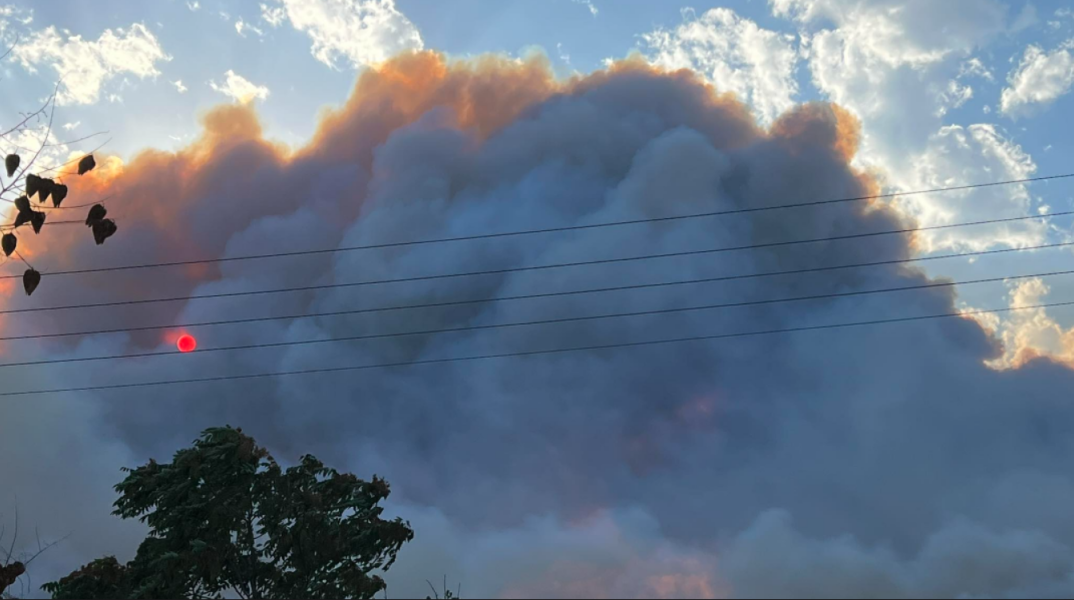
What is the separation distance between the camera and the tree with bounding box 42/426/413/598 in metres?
38.2

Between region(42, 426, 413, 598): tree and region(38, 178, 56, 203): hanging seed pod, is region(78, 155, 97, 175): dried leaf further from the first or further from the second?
region(42, 426, 413, 598): tree

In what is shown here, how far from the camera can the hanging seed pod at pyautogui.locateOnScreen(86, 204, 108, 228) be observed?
43.1ft

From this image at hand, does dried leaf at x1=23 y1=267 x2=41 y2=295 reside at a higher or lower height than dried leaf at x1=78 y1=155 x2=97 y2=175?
lower

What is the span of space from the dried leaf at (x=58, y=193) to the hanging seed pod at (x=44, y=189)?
0.06 m

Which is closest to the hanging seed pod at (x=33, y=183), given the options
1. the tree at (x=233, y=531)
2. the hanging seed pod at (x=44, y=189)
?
the hanging seed pod at (x=44, y=189)

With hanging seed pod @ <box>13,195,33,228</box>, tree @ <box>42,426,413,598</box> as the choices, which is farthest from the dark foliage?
tree @ <box>42,426,413,598</box>

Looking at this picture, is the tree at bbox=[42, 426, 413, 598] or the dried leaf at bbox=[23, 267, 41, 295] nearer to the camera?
the dried leaf at bbox=[23, 267, 41, 295]

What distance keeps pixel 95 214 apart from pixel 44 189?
810 millimetres

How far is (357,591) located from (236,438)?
31.9 feet

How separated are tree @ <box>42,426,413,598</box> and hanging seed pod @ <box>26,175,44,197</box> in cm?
2852

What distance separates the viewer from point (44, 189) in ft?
42.5

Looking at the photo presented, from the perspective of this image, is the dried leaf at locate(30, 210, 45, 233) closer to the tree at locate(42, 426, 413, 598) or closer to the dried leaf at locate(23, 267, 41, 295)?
the dried leaf at locate(23, 267, 41, 295)

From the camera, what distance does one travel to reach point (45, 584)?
3803 centimetres

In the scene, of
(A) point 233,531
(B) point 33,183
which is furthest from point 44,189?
(A) point 233,531
